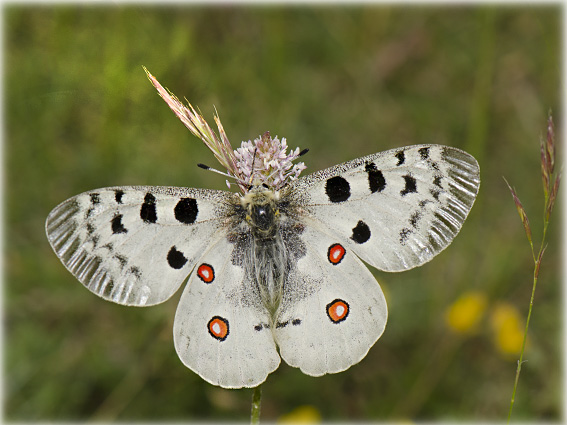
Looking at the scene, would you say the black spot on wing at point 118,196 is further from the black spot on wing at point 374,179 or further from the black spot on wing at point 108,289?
the black spot on wing at point 374,179

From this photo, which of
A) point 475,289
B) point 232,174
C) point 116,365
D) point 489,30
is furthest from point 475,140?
point 116,365

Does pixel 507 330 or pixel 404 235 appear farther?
pixel 507 330

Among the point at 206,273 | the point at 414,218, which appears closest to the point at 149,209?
the point at 206,273

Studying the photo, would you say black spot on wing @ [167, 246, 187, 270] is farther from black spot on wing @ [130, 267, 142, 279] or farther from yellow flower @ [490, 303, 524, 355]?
yellow flower @ [490, 303, 524, 355]

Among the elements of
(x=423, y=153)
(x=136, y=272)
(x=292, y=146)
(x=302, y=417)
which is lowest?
(x=302, y=417)

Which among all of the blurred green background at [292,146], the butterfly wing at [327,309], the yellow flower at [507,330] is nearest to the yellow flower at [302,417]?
the blurred green background at [292,146]

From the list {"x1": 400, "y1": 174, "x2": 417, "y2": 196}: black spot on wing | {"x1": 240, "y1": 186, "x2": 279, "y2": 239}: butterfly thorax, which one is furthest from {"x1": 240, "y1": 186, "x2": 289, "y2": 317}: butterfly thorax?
{"x1": 400, "y1": 174, "x2": 417, "y2": 196}: black spot on wing

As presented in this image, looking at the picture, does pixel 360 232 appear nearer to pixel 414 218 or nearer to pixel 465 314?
pixel 414 218

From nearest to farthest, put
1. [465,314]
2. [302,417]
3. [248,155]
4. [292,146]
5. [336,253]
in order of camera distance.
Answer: [248,155]
[336,253]
[302,417]
[465,314]
[292,146]
